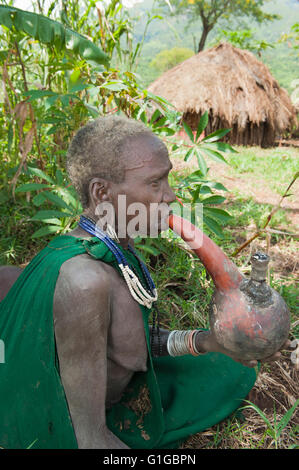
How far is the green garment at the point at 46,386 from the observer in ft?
3.60

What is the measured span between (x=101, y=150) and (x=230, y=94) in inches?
293

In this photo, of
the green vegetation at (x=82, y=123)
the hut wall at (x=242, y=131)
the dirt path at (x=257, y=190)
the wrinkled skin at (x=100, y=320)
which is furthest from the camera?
the hut wall at (x=242, y=131)

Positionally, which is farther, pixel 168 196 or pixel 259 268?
pixel 168 196

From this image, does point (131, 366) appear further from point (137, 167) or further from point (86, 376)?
point (137, 167)

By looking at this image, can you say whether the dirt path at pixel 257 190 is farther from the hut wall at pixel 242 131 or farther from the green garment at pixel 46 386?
the green garment at pixel 46 386

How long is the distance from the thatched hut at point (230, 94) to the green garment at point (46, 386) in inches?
273

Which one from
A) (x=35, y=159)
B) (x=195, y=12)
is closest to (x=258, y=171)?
(x=35, y=159)

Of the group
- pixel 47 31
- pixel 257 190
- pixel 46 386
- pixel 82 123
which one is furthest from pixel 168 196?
pixel 257 190

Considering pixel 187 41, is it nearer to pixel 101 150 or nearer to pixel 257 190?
pixel 257 190

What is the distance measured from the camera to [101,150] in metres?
1.13

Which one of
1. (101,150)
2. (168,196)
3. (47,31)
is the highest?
(47,31)

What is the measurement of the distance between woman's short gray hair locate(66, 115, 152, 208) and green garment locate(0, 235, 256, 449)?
21cm

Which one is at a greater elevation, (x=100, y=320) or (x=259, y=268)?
(x=259, y=268)

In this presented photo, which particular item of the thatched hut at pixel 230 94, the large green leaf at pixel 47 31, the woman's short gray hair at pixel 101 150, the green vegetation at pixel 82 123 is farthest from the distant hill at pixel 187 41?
the woman's short gray hair at pixel 101 150
